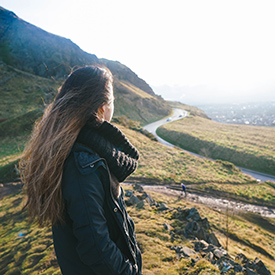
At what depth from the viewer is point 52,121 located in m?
1.96

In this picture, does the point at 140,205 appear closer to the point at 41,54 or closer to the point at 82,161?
the point at 82,161

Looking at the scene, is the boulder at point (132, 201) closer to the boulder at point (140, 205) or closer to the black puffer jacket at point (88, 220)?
the boulder at point (140, 205)

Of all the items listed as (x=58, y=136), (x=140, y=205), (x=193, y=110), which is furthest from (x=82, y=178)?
(x=193, y=110)

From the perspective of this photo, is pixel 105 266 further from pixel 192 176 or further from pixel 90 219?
pixel 192 176

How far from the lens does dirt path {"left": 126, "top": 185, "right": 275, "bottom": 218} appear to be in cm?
1968

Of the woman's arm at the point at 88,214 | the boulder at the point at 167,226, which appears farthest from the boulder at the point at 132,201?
the woman's arm at the point at 88,214

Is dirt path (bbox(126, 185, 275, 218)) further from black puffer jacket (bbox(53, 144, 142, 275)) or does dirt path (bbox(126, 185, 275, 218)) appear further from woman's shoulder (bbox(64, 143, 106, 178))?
woman's shoulder (bbox(64, 143, 106, 178))

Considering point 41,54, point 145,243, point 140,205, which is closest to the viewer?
point 145,243

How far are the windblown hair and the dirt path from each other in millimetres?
18896

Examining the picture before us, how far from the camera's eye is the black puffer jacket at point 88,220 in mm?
1581

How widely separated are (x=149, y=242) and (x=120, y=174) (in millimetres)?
6562

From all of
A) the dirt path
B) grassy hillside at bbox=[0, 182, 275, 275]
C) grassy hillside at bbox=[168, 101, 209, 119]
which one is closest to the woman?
grassy hillside at bbox=[0, 182, 275, 275]

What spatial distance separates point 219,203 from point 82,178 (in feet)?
73.9

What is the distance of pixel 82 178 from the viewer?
1.60 m
